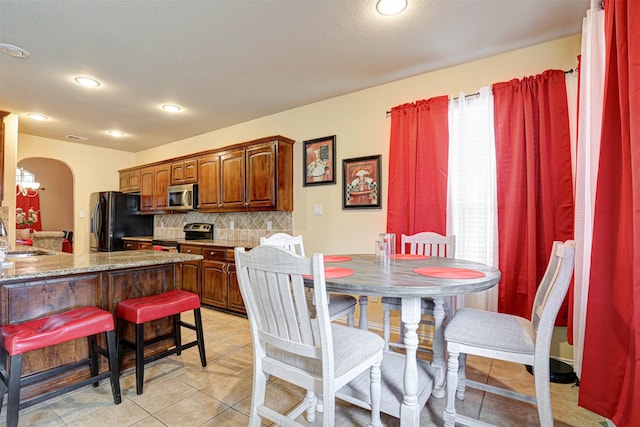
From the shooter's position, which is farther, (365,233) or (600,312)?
(365,233)

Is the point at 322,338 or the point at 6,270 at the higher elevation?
the point at 6,270

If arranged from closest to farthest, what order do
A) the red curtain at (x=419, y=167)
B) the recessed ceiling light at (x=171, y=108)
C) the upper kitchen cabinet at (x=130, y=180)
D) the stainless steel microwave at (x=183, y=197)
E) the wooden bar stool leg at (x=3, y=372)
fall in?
the wooden bar stool leg at (x=3, y=372) < the red curtain at (x=419, y=167) < the recessed ceiling light at (x=171, y=108) < the stainless steel microwave at (x=183, y=197) < the upper kitchen cabinet at (x=130, y=180)

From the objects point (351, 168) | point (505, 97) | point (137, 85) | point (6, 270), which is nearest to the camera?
point (6, 270)

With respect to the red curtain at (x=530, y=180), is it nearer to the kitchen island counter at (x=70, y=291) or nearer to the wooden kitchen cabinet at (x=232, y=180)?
the kitchen island counter at (x=70, y=291)

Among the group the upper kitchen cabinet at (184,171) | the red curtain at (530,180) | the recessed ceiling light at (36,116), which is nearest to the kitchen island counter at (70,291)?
the upper kitchen cabinet at (184,171)

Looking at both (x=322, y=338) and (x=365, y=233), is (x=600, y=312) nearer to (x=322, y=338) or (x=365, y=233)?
(x=322, y=338)

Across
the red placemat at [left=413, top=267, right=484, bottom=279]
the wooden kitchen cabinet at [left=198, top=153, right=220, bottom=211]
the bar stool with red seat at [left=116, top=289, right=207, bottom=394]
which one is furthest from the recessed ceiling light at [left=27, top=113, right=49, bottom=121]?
the red placemat at [left=413, top=267, right=484, bottom=279]

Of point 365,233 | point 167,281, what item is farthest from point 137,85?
point 365,233

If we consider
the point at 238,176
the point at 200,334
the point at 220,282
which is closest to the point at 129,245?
the point at 220,282

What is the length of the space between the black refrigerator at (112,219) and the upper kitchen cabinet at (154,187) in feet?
0.91

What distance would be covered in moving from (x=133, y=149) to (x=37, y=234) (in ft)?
7.36

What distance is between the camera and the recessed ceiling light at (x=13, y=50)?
2432 mm

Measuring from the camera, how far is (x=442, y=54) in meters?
2.63

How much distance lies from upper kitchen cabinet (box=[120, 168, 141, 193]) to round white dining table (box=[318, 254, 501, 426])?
4.91 meters
